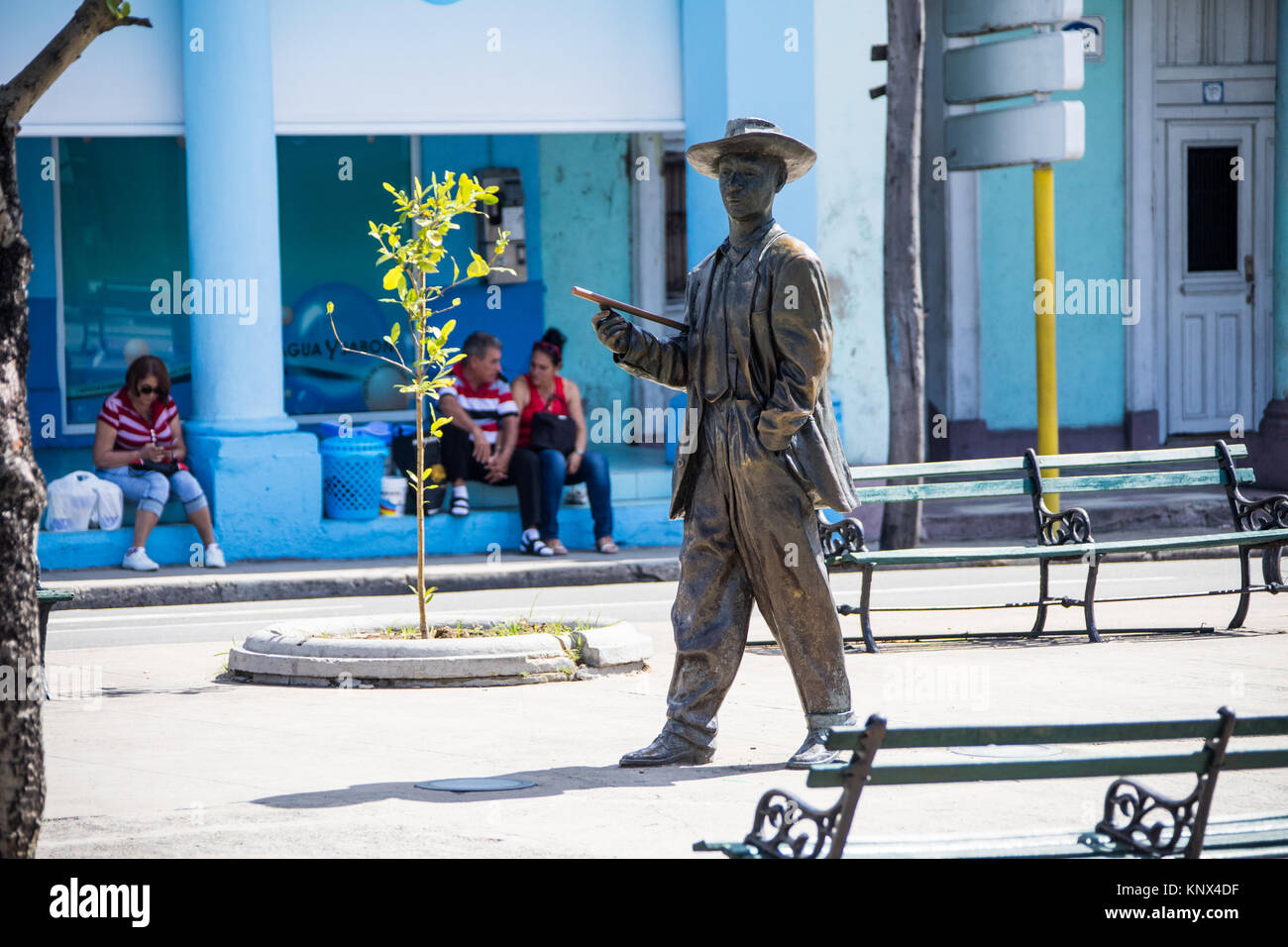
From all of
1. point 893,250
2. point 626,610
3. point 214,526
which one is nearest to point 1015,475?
point 893,250

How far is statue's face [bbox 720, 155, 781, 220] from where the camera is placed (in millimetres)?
6270

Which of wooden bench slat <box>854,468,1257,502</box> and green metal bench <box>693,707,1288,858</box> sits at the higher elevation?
wooden bench slat <box>854,468,1257,502</box>

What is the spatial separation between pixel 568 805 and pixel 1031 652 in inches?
150

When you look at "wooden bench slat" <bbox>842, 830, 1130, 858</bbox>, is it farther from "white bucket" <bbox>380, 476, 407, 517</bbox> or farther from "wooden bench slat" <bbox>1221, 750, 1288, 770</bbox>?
"white bucket" <bbox>380, 476, 407, 517</bbox>

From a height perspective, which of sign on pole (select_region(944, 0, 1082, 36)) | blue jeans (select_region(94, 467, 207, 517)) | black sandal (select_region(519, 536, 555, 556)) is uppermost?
sign on pole (select_region(944, 0, 1082, 36))

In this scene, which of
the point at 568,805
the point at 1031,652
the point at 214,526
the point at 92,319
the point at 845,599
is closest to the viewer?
the point at 568,805

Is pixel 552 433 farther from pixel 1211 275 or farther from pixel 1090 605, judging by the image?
pixel 1211 275

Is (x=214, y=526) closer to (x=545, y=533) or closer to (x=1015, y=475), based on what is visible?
(x=545, y=533)

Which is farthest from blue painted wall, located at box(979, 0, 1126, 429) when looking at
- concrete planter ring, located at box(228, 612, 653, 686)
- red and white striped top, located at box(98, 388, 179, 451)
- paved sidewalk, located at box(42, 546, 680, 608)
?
concrete planter ring, located at box(228, 612, 653, 686)

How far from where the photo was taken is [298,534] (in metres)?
12.3

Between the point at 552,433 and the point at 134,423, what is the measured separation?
284cm

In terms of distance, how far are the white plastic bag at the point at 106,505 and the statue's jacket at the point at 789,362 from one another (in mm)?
6470

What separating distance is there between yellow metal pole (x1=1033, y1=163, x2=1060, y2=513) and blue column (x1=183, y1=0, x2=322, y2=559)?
505cm

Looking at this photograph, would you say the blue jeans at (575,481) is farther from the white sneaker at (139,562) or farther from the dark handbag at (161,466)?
the white sneaker at (139,562)
